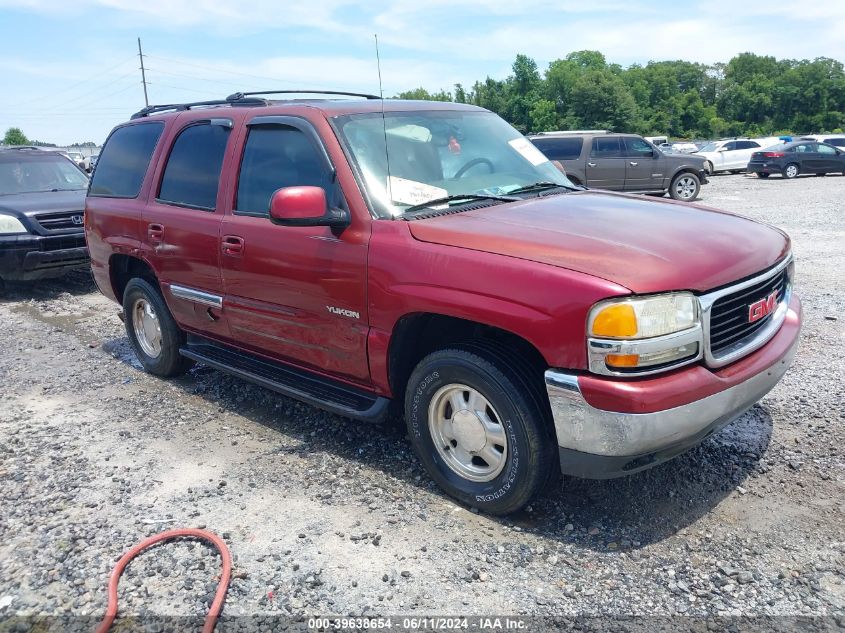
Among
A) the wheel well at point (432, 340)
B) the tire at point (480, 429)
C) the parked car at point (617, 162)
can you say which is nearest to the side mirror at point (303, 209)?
the wheel well at point (432, 340)

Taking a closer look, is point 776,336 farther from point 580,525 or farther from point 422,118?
point 422,118

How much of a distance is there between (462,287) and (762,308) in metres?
1.44

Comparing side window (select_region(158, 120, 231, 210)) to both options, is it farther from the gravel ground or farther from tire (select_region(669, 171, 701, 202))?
tire (select_region(669, 171, 701, 202))

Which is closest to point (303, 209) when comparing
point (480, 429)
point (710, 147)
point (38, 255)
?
point (480, 429)

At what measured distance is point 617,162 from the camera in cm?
1689

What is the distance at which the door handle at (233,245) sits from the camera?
4191 millimetres

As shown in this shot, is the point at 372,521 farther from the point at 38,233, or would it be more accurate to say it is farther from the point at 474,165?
the point at 38,233

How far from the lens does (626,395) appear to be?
2723mm

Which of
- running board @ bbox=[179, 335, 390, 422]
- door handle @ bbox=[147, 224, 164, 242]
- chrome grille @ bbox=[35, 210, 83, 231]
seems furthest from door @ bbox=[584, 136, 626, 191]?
running board @ bbox=[179, 335, 390, 422]

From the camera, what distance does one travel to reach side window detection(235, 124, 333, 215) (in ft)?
12.8

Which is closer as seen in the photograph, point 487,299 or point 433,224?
point 487,299

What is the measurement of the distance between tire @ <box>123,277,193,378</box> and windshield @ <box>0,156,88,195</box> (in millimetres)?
5302

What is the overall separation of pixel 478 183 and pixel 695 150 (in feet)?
105

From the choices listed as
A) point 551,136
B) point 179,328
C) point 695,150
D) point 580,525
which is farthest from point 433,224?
point 695,150
